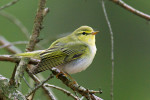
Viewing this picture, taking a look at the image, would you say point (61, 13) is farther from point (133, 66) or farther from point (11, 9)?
point (133, 66)

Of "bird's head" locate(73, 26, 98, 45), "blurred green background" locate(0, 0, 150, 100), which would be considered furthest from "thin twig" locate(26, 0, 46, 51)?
"blurred green background" locate(0, 0, 150, 100)

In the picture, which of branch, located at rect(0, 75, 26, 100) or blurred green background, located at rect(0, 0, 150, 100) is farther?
blurred green background, located at rect(0, 0, 150, 100)

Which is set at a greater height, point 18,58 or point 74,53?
point 18,58

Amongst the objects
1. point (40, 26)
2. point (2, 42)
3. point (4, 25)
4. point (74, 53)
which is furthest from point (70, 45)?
point (4, 25)

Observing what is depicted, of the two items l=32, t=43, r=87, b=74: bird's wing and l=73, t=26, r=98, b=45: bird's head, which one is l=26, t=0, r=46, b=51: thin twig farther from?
l=73, t=26, r=98, b=45: bird's head

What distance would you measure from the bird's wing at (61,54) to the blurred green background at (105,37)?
298 cm

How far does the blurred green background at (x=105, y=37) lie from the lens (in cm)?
738

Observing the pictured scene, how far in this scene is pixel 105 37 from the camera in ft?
26.9

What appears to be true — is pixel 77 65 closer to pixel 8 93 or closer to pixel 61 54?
pixel 61 54

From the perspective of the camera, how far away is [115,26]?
853 centimetres

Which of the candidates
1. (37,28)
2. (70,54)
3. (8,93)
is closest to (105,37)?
(70,54)

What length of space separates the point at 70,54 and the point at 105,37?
15.1ft

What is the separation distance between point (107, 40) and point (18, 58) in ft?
20.9

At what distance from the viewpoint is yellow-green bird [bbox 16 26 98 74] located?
330cm
